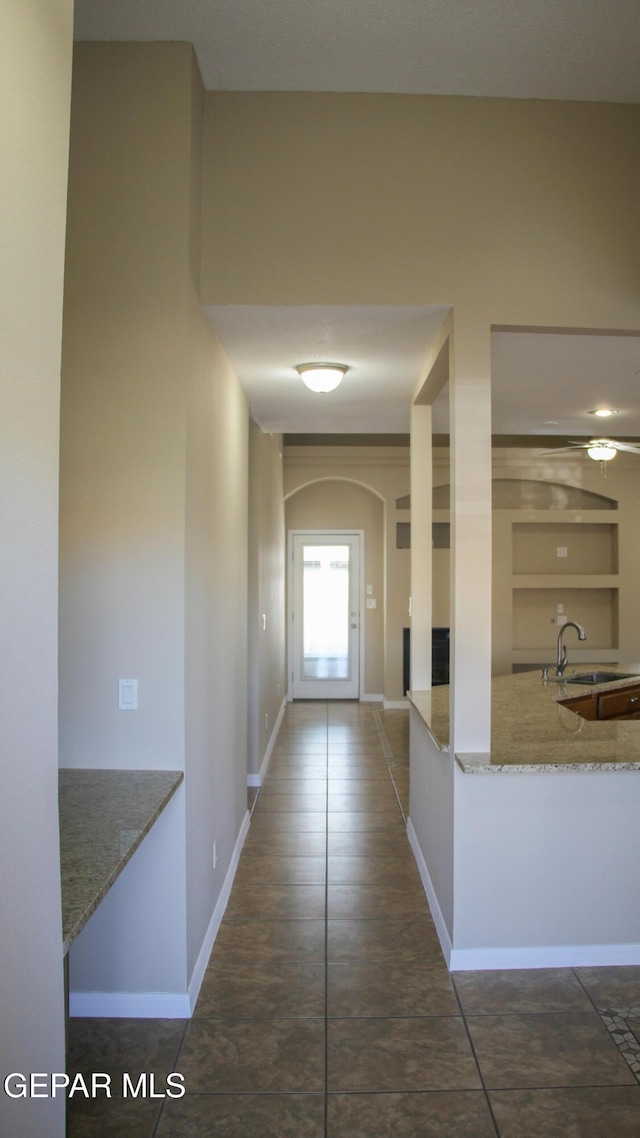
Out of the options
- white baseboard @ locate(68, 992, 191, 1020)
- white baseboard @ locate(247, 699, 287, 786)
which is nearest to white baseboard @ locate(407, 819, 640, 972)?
white baseboard @ locate(68, 992, 191, 1020)

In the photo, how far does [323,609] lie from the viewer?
898 cm

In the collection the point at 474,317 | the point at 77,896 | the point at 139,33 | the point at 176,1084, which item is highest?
the point at 139,33

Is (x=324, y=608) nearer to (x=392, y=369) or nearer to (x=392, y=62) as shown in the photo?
(x=392, y=369)

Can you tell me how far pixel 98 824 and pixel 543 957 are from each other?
6.16 ft

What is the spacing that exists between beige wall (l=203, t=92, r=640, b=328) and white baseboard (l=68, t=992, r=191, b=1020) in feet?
8.17

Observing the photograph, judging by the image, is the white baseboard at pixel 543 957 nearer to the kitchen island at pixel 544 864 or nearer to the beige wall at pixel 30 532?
the kitchen island at pixel 544 864

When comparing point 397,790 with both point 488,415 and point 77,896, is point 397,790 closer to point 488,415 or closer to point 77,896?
point 488,415

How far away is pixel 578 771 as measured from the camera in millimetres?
2916

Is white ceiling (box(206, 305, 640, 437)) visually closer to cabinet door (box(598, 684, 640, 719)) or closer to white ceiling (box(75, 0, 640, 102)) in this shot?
white ceiling (box(75, 0, 640, 102))

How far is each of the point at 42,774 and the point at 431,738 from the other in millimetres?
2417

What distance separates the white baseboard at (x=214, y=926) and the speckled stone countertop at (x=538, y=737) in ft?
3.95

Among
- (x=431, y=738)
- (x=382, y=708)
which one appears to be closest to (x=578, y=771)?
(x=431, y=738)

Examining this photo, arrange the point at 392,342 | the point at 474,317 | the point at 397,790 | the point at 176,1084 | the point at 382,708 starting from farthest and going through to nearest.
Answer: the point at 382,708 → the point at 397,790 → the point at 392,342 → the point at 474,317 → the point at 176,1084

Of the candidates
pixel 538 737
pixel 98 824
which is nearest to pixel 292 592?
pixel 538 737
